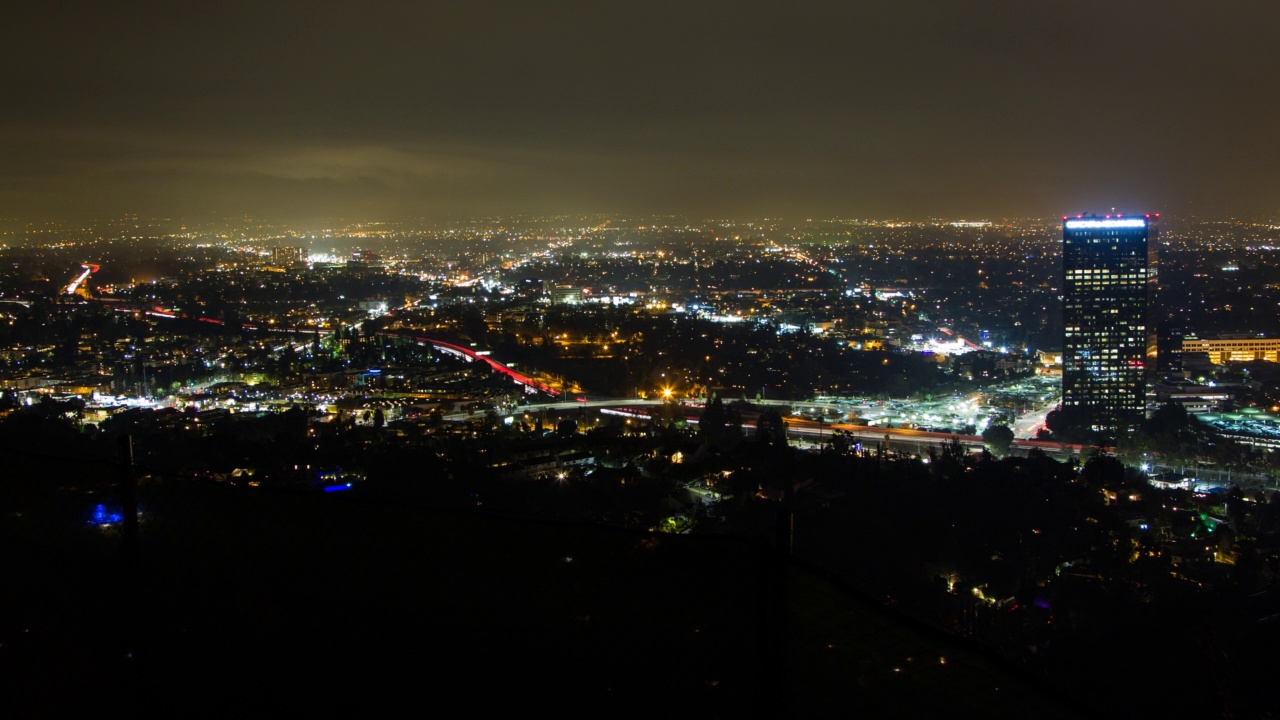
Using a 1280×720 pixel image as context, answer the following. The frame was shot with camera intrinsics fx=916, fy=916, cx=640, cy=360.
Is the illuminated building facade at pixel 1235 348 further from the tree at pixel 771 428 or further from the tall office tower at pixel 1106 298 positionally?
the tree at pixel 771 428

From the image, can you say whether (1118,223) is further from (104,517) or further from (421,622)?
(104,517)

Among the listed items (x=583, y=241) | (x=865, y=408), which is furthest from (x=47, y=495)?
(x=583, y=241)

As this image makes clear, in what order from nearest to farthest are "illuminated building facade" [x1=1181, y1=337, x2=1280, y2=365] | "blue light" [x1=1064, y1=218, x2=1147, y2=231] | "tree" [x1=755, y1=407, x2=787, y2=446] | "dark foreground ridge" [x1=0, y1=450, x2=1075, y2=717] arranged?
1. "dark foreground ridge" [x1=0, y1=450, x2=1075, y2=717]
2. "tree" [x1=755, y1=407, x2=787, y2=446]
3. "blue light" [x1=1064, y1=218, x2=1147, y2=231]
4. "illuminated building facade" [x1=1181, y1=337, x2=1280, y2=365]

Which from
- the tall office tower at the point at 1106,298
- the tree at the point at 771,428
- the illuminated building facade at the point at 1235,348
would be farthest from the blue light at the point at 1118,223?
the tree at the point at 771,428

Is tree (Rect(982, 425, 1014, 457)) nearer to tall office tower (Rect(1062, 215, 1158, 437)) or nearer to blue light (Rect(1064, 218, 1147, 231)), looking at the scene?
tall office tower (Rect(1062, 215, 1158, 437))

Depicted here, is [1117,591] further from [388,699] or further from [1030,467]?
[388,699]

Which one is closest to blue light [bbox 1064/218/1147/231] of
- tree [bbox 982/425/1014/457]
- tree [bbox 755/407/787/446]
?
tree [bbox 982/425/1014/457]

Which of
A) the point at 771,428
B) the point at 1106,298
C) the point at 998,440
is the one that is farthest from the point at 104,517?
the point at 1106,298
